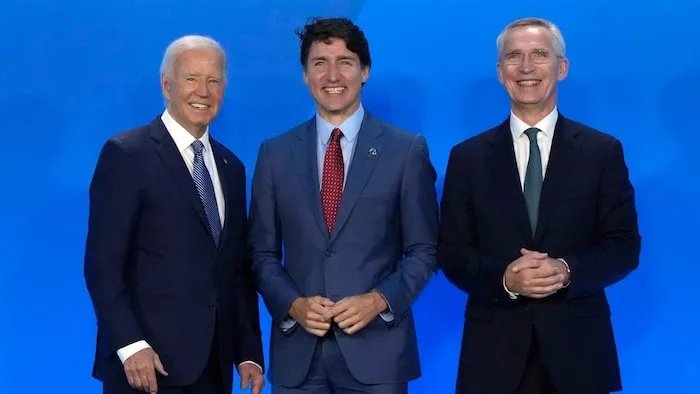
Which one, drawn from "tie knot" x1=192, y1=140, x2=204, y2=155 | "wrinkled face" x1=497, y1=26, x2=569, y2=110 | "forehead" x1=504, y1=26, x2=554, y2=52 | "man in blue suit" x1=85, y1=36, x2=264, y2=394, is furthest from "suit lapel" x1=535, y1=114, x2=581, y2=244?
"tie knot" x1=192, y1=140, x2=204, y2=155

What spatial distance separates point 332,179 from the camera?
3.00 m

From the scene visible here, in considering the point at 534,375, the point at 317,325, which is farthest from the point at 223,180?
the point at 534,375

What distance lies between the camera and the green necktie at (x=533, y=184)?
2914mm

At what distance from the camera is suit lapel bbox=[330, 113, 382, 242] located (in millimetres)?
2920

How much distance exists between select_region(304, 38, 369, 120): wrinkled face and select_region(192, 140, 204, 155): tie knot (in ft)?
1.37

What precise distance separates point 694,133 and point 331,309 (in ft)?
6.24

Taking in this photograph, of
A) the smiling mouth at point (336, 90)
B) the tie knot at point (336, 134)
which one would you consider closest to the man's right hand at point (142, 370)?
the tie knot at point (336, 134)

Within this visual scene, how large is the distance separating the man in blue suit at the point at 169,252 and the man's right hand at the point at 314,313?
0.89 ft

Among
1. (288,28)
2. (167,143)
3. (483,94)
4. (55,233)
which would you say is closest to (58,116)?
(55,233)

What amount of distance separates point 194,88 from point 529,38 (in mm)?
1117

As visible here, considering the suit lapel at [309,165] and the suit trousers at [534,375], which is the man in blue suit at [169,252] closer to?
the suit lapel at [309,165]

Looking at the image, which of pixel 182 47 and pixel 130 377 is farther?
pixel 182 47

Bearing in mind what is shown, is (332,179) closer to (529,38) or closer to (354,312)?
(354,312)

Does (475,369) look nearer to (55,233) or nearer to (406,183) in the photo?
(406,183)
